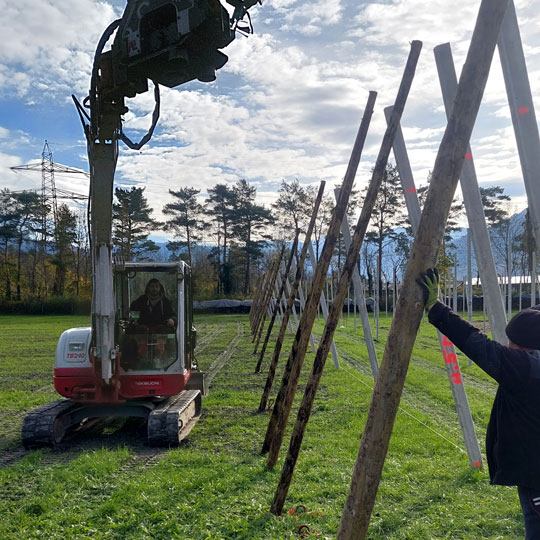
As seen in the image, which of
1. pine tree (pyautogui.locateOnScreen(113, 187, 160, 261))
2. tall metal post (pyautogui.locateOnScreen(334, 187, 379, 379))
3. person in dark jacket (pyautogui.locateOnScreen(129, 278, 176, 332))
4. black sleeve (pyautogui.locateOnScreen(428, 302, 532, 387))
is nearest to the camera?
black sleeve (pyautogui.locateOnScreen(428, 302, 532, 387))

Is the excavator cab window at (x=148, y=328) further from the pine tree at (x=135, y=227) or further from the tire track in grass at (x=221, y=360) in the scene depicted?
the pine tree at (x=135, y=227)

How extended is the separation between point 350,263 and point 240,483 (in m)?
2.32

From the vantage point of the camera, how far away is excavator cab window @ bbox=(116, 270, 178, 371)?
7281 mm

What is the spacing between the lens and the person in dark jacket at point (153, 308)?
7582mm

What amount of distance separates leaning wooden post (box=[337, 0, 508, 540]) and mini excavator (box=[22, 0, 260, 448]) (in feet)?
10.4

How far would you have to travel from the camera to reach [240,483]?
490 cm

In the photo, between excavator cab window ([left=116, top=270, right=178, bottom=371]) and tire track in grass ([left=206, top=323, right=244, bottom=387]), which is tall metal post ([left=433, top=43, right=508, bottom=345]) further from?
tire track in grass ([left=206, top=323, right=244, bottom=387])

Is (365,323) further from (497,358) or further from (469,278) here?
(469,278)

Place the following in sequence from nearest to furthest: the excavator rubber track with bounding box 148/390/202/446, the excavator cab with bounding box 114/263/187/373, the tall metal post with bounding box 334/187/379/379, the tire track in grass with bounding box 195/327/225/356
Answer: the excavator rubber track with bounding box 148/390/202/446 → the tall metal post with bounding box 334/187/379/379 → the excavator cab with bounding box 114/263/187/373 → the tire track in grass with bounding box 195/327/225/356

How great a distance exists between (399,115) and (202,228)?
154ft

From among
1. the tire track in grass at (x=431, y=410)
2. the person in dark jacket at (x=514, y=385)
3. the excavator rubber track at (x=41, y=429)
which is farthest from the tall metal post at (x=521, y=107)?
the excavator rubber track at (x=41, y=429)

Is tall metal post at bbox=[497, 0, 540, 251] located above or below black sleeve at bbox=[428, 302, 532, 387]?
above

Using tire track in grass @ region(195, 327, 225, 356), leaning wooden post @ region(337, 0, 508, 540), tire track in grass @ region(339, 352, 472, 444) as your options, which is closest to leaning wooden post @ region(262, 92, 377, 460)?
leaning wooden post @ region(337, 0, 508, 540)

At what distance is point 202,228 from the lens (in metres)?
50.5
